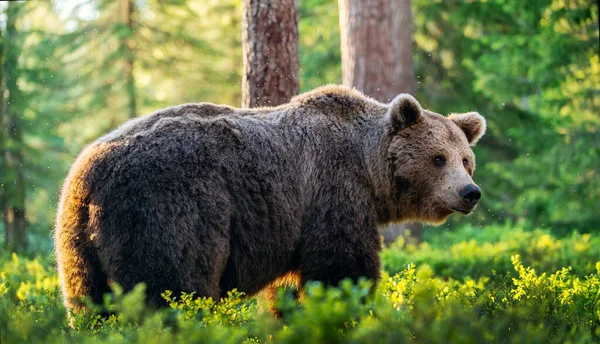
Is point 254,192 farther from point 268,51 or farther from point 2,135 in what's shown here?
point 2,135

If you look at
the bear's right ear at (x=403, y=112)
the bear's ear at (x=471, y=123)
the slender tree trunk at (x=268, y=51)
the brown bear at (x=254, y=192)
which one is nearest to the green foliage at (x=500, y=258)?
the bear's ear at (x=471, y=123)

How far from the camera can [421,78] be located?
59.0 ft

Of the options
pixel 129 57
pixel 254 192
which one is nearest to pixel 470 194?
pixel 254 192

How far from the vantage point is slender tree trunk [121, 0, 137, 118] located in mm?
16719

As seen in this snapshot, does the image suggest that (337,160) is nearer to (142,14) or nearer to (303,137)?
(303,137)

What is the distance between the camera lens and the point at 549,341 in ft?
13.3

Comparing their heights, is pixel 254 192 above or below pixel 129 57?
above

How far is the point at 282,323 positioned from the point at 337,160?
65.8 inches

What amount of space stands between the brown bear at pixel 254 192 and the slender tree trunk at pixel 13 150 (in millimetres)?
10279

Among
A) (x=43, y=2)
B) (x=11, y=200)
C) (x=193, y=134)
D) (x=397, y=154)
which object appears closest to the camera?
(x=193, y=134)

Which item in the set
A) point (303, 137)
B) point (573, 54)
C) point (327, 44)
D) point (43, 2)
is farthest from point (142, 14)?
point (303, 137)

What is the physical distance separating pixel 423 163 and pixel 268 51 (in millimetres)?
2507

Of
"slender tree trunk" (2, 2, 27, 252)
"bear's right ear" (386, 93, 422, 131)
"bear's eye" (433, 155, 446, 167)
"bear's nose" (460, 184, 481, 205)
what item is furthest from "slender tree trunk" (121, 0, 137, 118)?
"bear's nose" (460, 184, 481, 205)

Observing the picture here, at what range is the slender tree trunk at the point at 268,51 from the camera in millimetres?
7484
